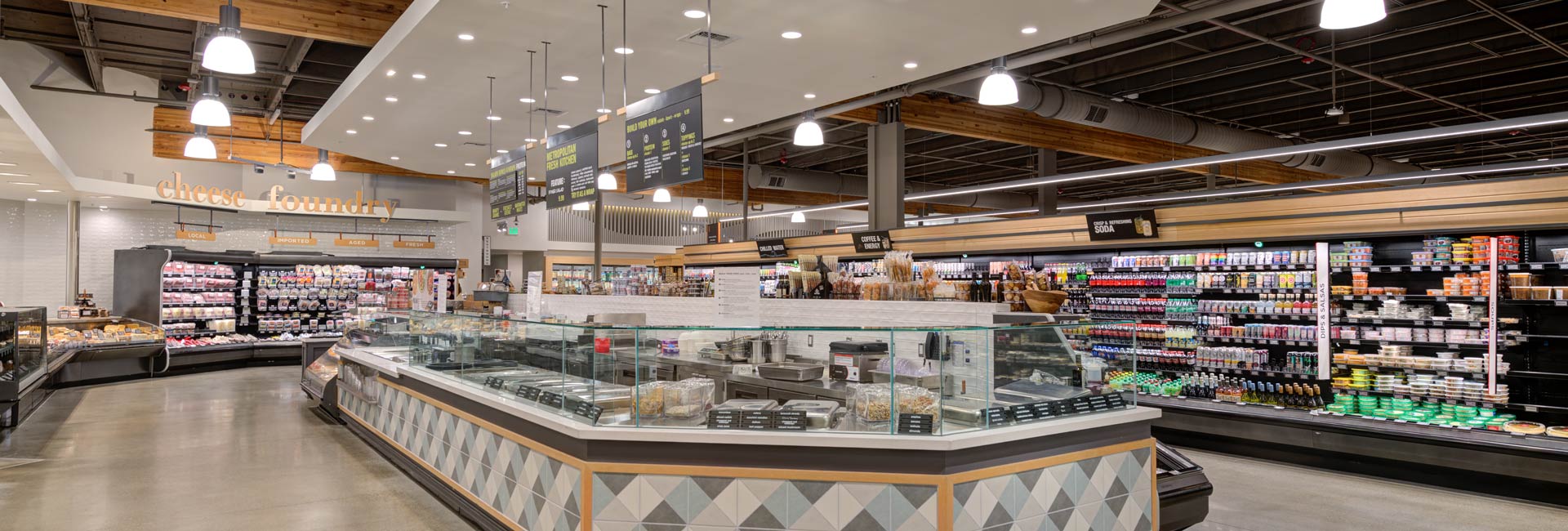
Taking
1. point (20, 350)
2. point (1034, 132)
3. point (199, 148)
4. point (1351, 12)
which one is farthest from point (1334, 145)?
point (20, 350)

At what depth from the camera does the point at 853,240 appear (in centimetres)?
1112

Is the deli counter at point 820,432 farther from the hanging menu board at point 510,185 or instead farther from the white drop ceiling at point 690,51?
the hanging menu board at point 510,185

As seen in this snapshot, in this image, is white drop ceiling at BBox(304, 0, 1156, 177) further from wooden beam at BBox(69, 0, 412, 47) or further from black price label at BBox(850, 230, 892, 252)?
black price label at BBox(850, 230, 892, 252)

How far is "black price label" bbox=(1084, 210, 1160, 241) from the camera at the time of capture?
796cm

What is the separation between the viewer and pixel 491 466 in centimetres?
441

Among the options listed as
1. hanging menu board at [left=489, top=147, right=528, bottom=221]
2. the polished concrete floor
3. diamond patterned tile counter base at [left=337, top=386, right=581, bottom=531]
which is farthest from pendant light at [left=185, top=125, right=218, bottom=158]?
diamond patterned tile counter base at [left=337, top=386, right=581, bottom=531]

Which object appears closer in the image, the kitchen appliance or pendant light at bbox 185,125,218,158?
the kitchen appliance

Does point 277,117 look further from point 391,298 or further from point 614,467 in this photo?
point 614,467

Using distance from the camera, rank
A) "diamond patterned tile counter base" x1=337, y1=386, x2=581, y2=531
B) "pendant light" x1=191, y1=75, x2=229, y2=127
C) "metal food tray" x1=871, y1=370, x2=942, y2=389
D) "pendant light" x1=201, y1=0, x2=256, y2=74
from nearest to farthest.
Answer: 1. "metal food tray" x1=871, y1=370, x2=942, y2=389
2. "diamond patterned tile counter base" x1=337, y1=386, x2=581, y2=531
3. "pendant light" x1=201, y1=0, x2=256, y2=74
4. "pendant light" x1=191, y1=75, x2=229, y2=127

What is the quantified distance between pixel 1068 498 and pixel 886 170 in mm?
6486

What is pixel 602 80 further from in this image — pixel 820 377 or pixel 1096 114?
pixel 1096 114

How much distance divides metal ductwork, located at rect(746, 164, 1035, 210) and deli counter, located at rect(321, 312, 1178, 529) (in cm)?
1009

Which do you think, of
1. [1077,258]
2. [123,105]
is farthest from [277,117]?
[1077,258]

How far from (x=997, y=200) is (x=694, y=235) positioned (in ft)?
24.7
